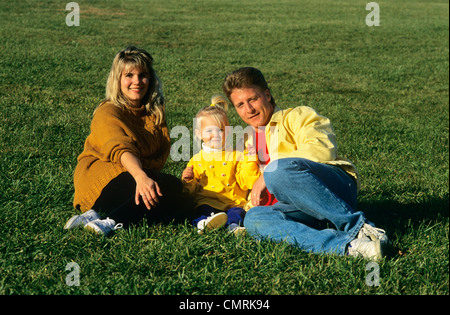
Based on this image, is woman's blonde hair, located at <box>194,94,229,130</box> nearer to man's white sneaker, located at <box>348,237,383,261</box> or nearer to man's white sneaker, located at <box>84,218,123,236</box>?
man's white sneaker, located at <box>84,218,123,236</box>

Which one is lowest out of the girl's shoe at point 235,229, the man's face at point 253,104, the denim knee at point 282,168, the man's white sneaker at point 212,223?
the girl's shoe at point 235,229

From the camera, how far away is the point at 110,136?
388cm

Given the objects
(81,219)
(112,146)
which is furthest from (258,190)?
(81,219)

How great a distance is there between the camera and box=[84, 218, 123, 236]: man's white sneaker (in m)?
3.54

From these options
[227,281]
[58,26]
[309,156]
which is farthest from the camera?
[58,26]

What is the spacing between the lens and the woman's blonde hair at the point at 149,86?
167 inches

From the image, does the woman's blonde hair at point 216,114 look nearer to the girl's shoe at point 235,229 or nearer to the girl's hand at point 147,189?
the girl's shoe at point 235,229

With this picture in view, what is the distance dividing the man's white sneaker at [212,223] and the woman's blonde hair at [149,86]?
3.23ft

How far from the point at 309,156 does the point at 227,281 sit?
106 cm

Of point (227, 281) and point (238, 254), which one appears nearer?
point (227, 281)

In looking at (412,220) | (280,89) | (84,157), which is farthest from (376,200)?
(280,89)

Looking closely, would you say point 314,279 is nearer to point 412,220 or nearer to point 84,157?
point 412,220

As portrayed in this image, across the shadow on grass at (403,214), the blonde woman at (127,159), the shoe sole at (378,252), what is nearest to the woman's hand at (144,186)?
the blonde woman at (127,159)
